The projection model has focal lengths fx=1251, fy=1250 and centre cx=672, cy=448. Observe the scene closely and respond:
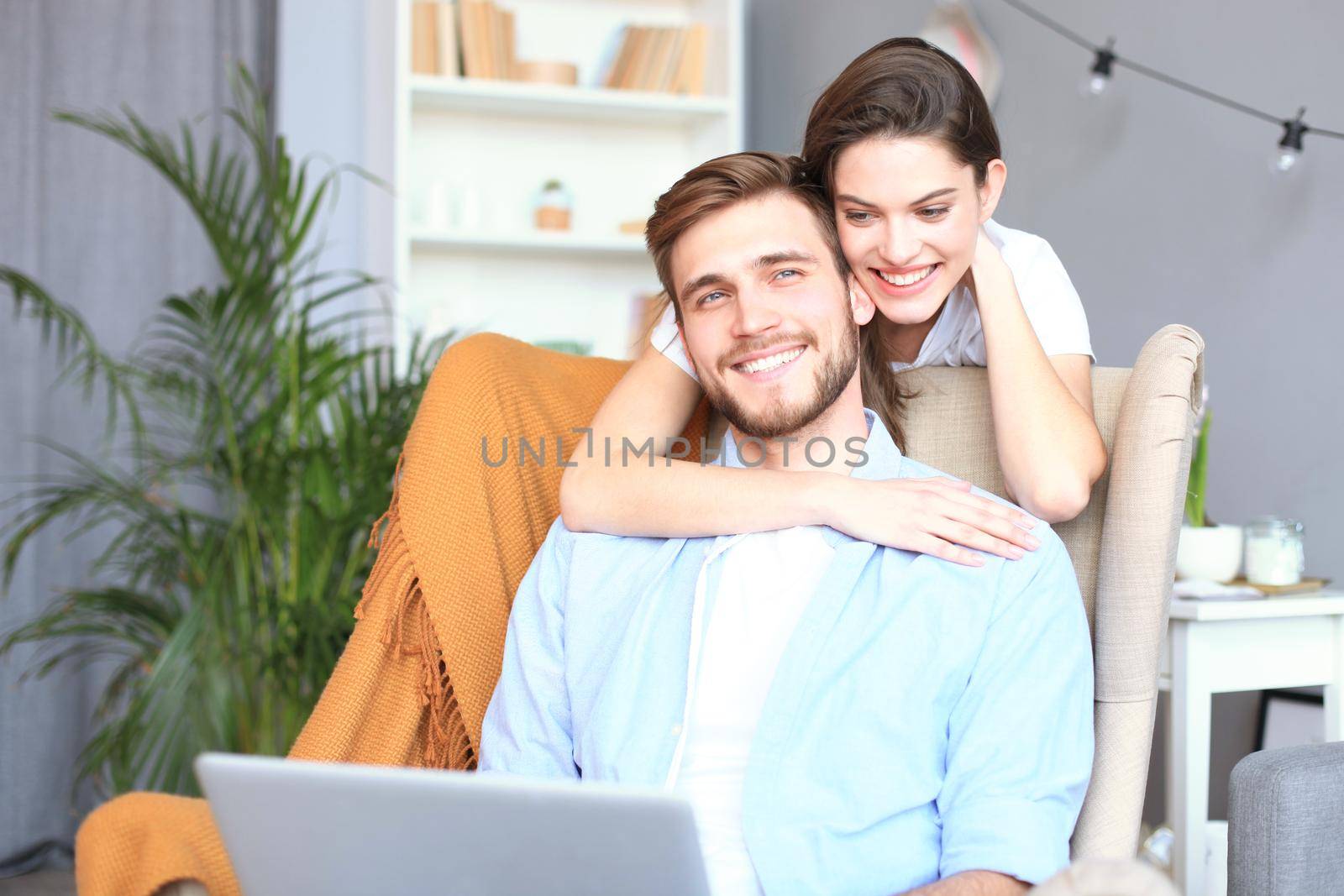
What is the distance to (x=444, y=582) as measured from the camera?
1.41m

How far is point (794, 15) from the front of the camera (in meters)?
3.57

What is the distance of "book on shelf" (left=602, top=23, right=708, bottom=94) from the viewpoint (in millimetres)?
3557

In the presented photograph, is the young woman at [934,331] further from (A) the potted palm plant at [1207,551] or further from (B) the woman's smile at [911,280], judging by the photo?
(A) the potted palm plant at [1207,551]

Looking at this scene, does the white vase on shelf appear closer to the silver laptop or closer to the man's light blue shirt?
the man's light blue shirt

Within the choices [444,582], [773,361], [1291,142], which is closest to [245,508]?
[444,582]

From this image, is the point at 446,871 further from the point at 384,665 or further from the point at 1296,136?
the point at 1296,136

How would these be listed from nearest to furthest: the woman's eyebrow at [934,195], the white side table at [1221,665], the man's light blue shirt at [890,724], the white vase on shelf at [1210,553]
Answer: the man's light blue shirt at [890,724], the woman's eyebrow at [934,195], the white side table at [1221,665], the white vase on shelf at [1210,553]

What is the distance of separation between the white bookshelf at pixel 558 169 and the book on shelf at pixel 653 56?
42 mm

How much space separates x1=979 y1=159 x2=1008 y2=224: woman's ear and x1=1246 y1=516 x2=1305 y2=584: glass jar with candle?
815 mm

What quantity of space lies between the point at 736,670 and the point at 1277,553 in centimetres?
108

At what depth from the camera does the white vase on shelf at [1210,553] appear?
195 centimetres

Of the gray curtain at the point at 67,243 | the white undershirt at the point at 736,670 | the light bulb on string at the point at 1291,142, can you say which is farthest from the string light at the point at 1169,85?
the gray curtain at the point at 67,243

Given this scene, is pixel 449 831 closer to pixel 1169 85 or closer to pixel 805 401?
pixel 805 401

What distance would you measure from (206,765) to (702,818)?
0.51m
